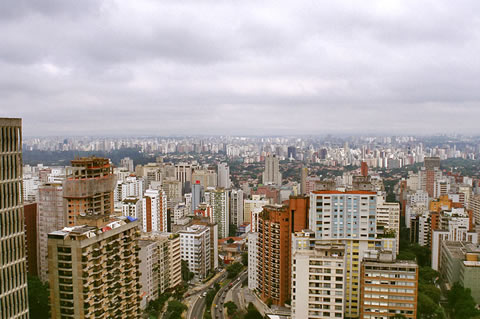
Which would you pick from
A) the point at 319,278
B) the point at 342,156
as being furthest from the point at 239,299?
the point at 342,156

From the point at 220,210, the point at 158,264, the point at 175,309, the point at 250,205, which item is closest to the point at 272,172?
the point at 250,205

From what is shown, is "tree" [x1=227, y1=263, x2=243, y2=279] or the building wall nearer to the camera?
the building wall

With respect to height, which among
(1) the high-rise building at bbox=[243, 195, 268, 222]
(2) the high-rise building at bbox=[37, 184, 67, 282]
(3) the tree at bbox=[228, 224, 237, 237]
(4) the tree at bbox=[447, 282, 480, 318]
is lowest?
(3) the tree at bbox=[228, 224, 237, 237]

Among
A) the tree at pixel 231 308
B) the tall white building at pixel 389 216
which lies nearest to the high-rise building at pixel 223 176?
the tall white building at pixel 389 216

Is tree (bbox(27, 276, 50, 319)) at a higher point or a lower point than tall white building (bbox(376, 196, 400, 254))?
lower

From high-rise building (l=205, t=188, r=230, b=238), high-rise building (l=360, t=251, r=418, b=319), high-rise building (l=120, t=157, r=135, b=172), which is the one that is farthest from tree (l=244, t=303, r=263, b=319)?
high-rise building (l=120, t=157, r=135, b=172)

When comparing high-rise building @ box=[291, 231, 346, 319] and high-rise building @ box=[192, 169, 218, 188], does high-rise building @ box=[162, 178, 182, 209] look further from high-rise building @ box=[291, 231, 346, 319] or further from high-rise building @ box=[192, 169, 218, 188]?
high-rise building @ box=[291, 231, 346, 319]

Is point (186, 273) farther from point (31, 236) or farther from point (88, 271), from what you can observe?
point (88, 271)

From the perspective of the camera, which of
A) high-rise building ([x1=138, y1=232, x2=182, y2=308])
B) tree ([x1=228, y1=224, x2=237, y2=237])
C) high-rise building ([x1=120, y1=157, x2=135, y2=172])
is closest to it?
high-rise building ([x1=138, y1=232, x2=182, y2=308])
